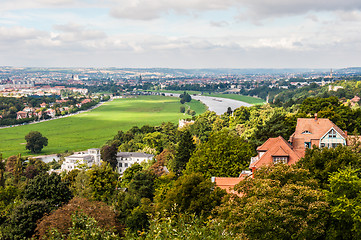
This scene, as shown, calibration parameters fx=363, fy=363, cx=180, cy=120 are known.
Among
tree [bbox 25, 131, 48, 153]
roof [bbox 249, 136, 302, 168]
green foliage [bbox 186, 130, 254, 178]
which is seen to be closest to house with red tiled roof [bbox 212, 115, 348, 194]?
roof [bbox 249, 136, 302, 168]

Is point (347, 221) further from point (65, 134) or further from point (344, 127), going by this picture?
point (65, 134)

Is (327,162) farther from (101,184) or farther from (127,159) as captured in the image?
(127,159)

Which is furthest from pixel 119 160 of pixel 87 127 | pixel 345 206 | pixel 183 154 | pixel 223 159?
pixel 87 127

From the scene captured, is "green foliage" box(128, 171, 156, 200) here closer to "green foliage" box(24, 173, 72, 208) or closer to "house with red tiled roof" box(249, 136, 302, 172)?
"green foliage" box(24, 173, 72, 208)

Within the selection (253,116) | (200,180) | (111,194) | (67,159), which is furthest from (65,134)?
(200,180)

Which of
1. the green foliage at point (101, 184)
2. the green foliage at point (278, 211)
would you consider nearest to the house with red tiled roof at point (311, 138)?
the green foliage at point (278, 211)

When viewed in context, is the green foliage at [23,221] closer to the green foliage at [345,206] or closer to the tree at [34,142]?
the green foliage at [345,206]
